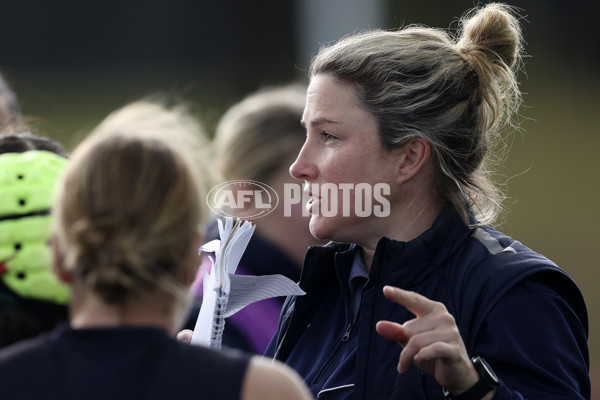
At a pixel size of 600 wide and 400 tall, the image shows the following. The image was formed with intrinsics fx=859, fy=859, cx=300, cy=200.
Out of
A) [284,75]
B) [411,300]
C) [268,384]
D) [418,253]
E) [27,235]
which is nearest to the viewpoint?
[268,384]

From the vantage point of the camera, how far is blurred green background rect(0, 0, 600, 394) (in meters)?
8.33

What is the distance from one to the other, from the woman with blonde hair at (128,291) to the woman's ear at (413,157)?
1011 millimetres

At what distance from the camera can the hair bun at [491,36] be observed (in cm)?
241

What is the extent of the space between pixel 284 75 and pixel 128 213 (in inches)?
302

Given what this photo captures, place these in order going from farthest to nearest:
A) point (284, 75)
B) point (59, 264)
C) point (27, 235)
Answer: point (284, 75) → point (27, 235) → point (59, 264)

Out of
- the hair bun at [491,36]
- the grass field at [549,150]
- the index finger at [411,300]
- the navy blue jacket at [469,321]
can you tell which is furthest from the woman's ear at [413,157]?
the grass field at [549,150]

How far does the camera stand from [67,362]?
1285 mm

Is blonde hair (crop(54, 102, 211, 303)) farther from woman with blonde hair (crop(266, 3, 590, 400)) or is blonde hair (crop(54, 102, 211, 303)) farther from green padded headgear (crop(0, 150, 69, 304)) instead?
woman with blonde hair (crop(266, 3, 590, 400))

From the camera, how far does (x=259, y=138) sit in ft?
11.3

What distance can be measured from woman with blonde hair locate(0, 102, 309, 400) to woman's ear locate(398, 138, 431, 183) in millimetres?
1011

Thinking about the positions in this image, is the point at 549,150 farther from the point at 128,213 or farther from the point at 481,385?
the point at 128,213

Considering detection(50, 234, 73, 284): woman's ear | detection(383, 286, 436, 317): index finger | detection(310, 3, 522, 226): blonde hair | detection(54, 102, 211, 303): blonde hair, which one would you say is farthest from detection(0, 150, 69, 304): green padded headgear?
detection(310, 3, 522, 226): blonde hair

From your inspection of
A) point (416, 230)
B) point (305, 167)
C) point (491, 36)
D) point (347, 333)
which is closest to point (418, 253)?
point (416, 230)

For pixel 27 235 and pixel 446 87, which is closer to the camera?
pixel 27 235
